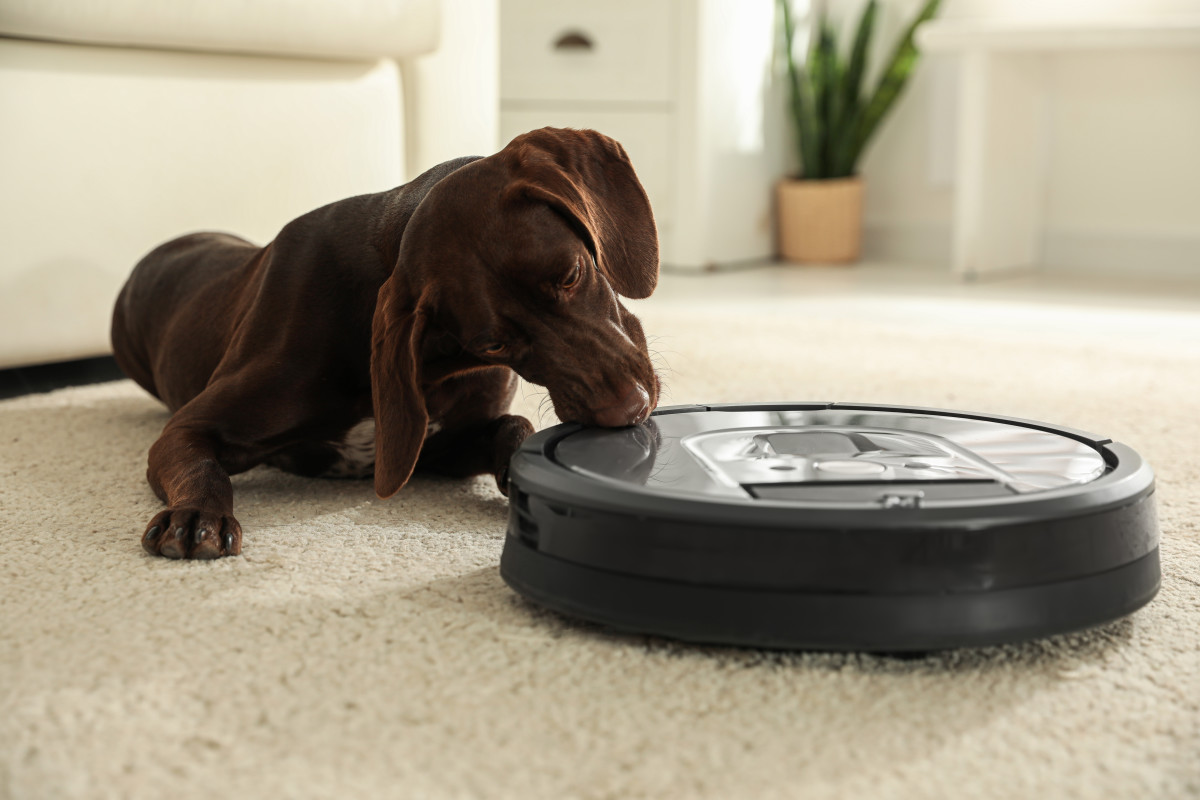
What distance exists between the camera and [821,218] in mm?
4566

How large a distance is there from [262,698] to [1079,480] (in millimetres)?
653

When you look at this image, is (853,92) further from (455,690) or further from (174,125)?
(455,690)

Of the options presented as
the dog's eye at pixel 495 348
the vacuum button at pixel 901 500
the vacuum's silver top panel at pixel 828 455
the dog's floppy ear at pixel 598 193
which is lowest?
the vacuum's silver top panel at pixel 828 455

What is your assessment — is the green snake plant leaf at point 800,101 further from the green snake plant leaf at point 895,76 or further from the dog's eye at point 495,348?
the dog's eye at point 495,348

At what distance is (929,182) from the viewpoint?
468 cm

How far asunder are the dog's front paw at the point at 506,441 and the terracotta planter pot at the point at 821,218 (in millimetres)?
3312

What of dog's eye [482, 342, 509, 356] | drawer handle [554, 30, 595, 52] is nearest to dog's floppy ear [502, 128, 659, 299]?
dog's eye [482, 342, 509, 356]

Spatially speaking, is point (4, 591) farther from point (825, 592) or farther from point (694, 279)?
point (694, 279)

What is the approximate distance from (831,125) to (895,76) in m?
0.28

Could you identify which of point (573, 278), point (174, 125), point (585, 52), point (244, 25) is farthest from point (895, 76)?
point (573, 278)

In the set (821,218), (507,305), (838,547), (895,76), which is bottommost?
(821,218)

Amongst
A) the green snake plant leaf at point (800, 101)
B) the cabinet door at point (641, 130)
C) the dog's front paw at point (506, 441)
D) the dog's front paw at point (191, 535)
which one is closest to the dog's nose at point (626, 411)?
the dog's front paw at point (506, 441)

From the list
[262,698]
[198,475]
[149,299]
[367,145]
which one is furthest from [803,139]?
[262,698]

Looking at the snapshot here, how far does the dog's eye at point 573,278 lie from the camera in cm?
113
